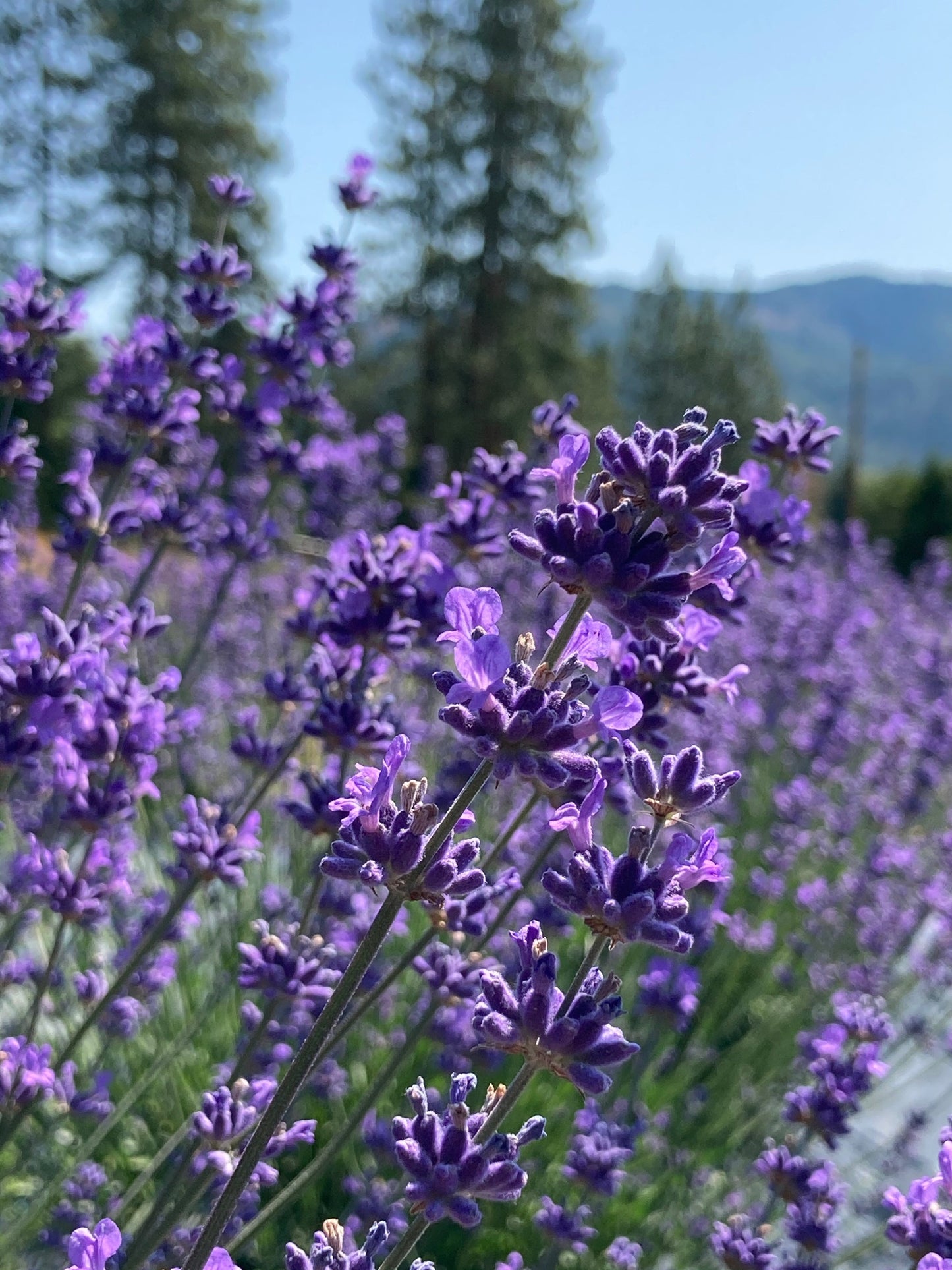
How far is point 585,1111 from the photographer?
2.61 metres

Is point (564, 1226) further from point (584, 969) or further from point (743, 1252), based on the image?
point (584, 969)

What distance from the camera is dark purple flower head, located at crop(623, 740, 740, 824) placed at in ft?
4.41

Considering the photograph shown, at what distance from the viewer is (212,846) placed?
2.20 metres

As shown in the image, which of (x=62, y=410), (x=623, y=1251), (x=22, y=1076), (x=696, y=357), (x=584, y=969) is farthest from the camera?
(x=696, y=357)

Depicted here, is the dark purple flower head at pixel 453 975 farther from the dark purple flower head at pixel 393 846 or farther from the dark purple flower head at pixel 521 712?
the dark purple flower head at pixel 521 712

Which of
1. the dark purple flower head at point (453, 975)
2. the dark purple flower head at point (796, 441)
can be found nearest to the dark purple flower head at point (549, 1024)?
the dark purple flower head at point (453, 975)

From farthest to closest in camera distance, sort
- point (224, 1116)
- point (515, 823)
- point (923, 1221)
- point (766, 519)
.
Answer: point (766, 519)
point (515, 823)
point (224, 1116)
point (923, 1221)

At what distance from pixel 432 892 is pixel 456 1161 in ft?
1.08

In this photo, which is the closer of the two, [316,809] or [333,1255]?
[333,1255]

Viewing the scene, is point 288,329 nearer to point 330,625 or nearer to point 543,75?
point 330,625

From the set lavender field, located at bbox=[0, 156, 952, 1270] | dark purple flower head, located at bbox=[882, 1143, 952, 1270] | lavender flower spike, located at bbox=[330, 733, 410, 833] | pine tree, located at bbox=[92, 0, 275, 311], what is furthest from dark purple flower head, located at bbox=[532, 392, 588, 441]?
pine tree, located at bbox=[92, 0, 275, 311]

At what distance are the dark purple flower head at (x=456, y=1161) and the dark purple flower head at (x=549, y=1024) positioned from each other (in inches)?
2.9

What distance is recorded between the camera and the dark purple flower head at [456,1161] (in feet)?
3.95

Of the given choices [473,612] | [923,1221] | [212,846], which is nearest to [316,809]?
[212,846]
